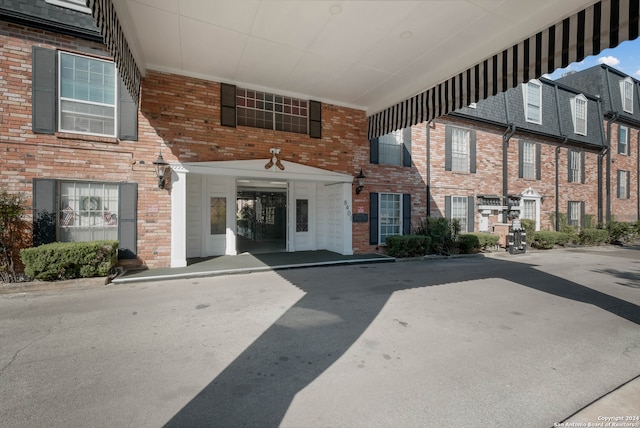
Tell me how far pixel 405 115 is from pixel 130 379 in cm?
887

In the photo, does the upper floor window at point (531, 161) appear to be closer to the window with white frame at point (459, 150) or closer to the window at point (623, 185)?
the window with white frame at point (459, 150)

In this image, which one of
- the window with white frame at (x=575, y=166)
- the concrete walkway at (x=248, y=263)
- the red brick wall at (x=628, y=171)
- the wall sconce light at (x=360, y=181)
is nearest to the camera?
the concrete walkway at (x=248, y=263)

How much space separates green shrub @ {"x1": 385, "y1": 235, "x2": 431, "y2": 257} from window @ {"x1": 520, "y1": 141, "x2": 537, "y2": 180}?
925 cm

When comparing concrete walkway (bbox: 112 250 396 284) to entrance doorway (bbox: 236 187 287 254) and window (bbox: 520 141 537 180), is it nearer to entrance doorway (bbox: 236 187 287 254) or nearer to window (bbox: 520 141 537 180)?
entrance doorway (bbox: 236 187 287 254)

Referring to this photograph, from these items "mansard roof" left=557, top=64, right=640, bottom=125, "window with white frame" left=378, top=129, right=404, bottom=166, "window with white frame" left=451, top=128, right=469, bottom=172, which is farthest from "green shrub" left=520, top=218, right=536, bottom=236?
"mansard roof" left=557, top=64, right=640, bottom=125

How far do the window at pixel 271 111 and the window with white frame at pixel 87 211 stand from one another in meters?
4.23

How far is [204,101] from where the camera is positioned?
8156 mm

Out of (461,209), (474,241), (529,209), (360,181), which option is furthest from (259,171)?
(529,209)

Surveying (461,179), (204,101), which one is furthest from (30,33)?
(461,179)

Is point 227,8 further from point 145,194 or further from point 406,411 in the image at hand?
point 406,411

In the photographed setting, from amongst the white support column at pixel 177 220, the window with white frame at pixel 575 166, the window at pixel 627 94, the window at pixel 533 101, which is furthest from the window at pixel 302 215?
the window at pixel 627 94

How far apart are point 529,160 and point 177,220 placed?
1811 cm

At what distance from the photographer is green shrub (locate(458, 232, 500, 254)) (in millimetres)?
11656

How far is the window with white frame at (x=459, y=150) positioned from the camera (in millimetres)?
13445
